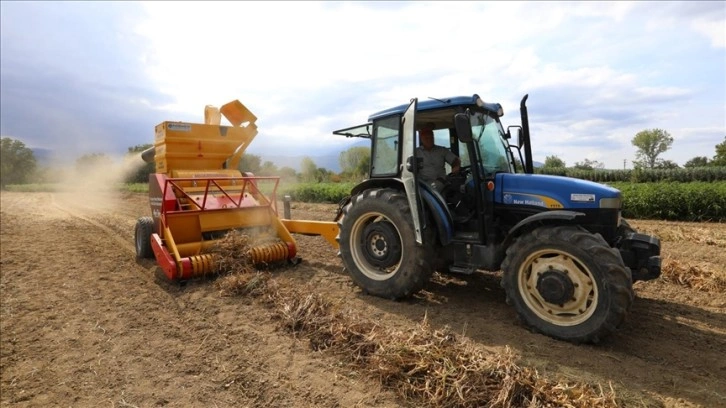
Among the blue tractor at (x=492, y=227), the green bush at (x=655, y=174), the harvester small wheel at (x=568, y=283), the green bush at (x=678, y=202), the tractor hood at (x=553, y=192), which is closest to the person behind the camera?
the harvester small wheel at (x=568, y=283)

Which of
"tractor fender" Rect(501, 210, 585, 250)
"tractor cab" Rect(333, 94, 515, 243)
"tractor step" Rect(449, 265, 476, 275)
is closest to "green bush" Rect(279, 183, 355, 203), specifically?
"tractor cab" Rect(333, 94, 515, 243)

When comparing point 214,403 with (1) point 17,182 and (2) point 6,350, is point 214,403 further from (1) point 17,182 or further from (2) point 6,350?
(1) point 17,182

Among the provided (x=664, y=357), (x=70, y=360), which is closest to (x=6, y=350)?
(x=70, y=360)

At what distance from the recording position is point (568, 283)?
3.55 metres

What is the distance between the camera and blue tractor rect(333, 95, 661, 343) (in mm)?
3539

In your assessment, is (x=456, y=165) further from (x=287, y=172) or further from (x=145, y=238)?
(x=287, y=172)

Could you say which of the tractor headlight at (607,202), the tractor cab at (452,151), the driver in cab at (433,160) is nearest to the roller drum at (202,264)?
the tractor cab at (452,151)

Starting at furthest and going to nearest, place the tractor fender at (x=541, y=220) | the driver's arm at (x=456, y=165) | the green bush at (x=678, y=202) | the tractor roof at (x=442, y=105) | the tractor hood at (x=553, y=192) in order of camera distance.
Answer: the green bush at (x=678, y=202)
the driver's arm at (x=456, y=165)
the tractor roof at (x=442, y=105)
the tractor hood at (x=553, y=192)
the tractor fender at (x=541, y=220)

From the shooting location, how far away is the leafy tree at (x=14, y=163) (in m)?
49.2

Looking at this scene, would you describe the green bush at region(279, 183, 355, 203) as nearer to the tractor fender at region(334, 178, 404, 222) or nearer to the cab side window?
the tractor fender at region(334, 178, 404, 222)

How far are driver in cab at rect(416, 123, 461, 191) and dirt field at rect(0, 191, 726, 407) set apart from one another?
54.8 inches

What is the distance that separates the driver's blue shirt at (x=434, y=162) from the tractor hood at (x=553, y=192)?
72 centimetres

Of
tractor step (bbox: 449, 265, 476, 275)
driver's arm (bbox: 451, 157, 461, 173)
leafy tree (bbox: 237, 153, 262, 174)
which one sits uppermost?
leafy tree (bbox: 237, 153, 262, 174)

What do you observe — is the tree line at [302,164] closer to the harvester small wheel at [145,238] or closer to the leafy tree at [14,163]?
the leafy tree at [14,163]
